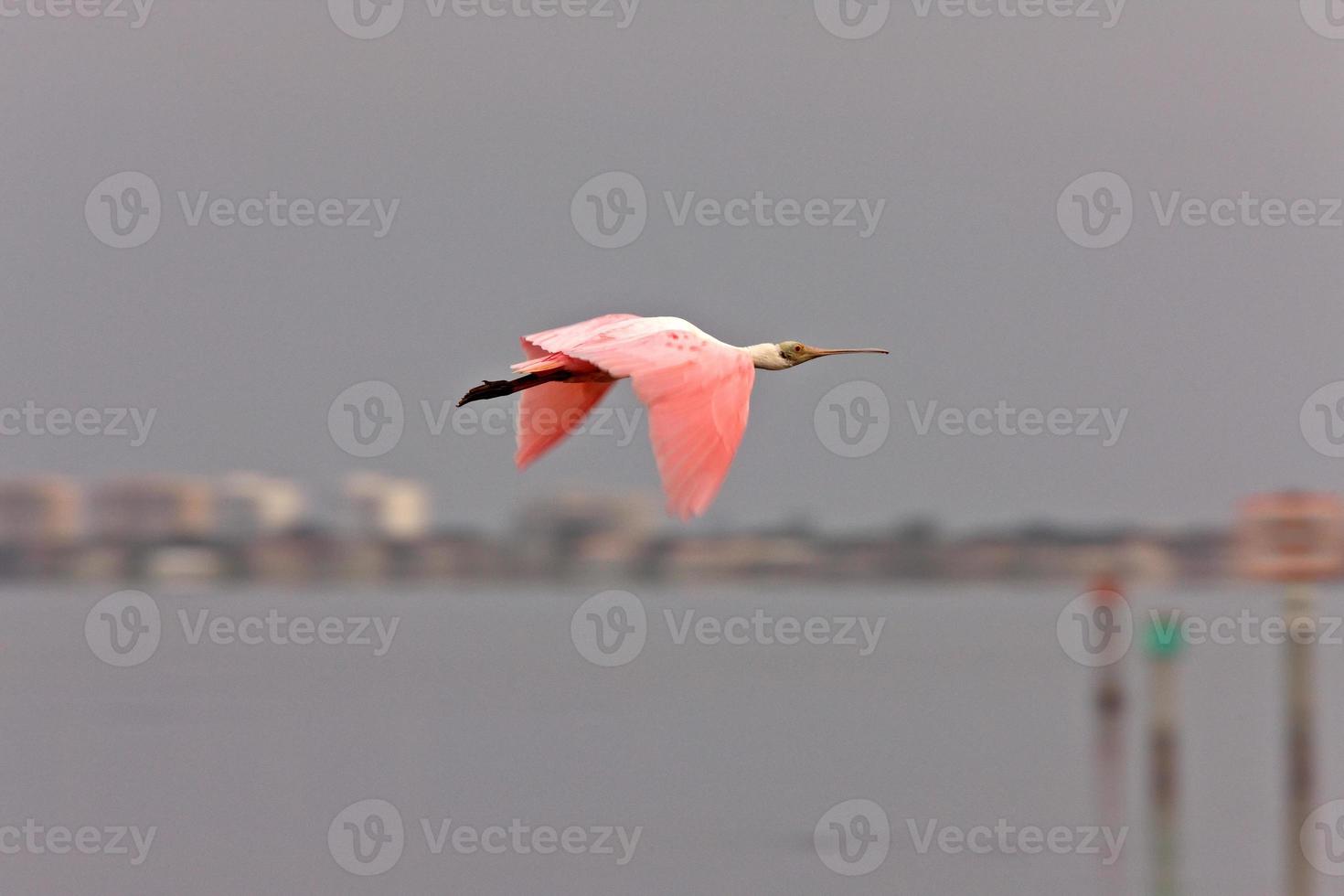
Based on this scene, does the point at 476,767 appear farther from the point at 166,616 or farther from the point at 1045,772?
the point at 166,616

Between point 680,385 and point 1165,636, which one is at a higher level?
point 1165,636

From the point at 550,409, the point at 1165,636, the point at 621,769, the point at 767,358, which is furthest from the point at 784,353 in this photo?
the point at 621,769

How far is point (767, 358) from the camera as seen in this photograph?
979cm

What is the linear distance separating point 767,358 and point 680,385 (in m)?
1.38

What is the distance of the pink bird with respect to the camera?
8000mm

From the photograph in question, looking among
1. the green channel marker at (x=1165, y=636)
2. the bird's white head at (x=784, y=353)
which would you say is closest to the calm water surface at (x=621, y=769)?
the green channel marker at (x=1165, y=636)

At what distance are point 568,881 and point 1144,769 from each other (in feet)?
39.8

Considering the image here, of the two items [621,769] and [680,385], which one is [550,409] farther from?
[621,769]

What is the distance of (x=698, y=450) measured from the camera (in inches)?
317

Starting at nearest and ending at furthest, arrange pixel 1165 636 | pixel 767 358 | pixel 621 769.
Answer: pixel 767 358
pixel 1165 636
pixel 621 769

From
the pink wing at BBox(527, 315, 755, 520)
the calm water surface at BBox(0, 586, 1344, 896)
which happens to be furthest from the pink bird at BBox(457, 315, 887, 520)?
the calm water surface at BBox(0, 586, 1344, 896)

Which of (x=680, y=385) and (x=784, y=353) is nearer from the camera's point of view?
(x=680, y=385)

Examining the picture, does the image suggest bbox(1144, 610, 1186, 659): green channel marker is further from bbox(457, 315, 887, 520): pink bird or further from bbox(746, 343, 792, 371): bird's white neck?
bbox(746, 343, 792, 371): bird's white neck

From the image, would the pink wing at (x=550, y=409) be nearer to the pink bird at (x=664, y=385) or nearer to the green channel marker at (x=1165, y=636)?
the pink bird at (x=664, y=385)
